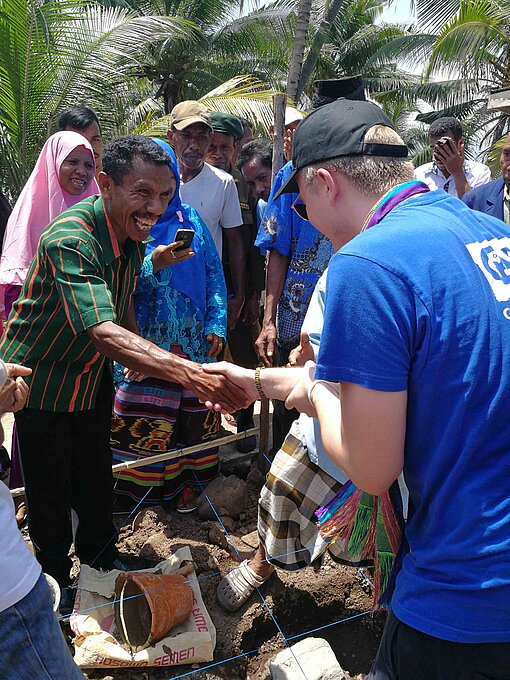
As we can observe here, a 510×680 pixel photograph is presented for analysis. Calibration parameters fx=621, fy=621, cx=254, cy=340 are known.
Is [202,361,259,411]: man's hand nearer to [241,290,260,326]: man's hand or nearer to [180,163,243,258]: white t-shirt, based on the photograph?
[180,163,243,258]: white t-shirt

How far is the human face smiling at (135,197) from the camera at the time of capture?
8.40 feet

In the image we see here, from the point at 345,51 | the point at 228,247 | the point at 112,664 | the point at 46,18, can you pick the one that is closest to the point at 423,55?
the point at 345,51

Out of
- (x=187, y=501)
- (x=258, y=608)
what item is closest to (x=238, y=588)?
(x=258, y=608)

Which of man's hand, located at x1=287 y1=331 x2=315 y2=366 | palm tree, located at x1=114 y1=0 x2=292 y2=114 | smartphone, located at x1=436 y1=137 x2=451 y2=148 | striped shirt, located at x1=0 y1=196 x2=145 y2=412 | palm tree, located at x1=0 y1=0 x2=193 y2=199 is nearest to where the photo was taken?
man's hand, located at x1=287 y1=331 x2=315 y2=366

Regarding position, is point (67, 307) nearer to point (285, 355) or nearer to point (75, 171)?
point (75, 171)

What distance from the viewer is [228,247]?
14.7ft

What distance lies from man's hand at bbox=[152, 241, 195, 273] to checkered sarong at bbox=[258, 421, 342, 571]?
1158 millimetres

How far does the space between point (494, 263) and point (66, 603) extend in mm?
2447

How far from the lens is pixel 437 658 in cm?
130

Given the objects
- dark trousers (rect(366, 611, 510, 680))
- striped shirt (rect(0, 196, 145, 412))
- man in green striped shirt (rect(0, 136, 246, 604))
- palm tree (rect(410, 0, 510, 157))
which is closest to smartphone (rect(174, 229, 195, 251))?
man in green striped shirt (rect(0, 136, 246, 604))

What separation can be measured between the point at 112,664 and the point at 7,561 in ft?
3.92

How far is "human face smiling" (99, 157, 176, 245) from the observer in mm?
2561

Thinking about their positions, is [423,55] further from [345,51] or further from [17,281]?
[17,281]

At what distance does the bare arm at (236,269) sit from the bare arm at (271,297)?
511 mm
